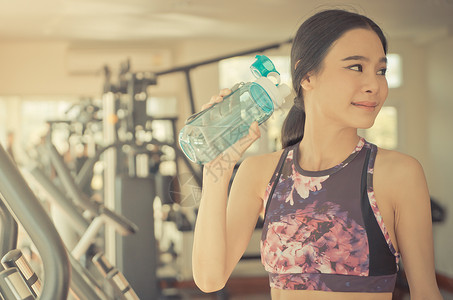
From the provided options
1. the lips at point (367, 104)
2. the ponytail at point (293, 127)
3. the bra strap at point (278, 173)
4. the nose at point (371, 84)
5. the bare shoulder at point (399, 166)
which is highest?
the nose at point (371, 84)

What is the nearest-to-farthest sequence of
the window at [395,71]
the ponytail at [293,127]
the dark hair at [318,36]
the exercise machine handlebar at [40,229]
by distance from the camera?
the exercise machine handlebar at [40,229], the dark hair at [318,36], the ponytail at [293,127], the window at [395,71]

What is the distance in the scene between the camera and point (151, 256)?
3.10 metres

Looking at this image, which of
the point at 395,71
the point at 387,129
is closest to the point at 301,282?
the point at 387,129

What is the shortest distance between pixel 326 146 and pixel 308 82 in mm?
132

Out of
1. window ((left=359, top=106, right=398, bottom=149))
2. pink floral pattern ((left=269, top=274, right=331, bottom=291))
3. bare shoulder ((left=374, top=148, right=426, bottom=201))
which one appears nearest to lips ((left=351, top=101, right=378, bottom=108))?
bare shoulder ((left=374, top=148, right=426, bottom=201))

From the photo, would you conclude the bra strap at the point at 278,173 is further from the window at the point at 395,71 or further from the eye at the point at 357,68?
the window at the point at 395,71

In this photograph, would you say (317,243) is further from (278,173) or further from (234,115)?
(234,115)

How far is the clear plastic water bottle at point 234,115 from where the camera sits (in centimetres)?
98

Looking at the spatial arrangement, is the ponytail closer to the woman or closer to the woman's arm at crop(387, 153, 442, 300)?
the woman

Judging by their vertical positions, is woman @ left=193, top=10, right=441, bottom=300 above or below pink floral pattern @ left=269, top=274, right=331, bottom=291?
above

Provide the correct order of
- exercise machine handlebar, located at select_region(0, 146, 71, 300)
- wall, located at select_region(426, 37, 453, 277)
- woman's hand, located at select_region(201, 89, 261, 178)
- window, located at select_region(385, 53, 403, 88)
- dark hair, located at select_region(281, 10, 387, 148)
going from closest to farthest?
1. exercise machine handlebar, located at select_region(0, 146, 71, 300)
2. woman's hand, located at select_region(201, 89, 261, 178)
3. dark hair, located at select_region(281, 10, 387, 148)
4. wall, located at select_region(426, 37, 453, 277)
5. window, located at select_region(385, 53, 403, 88)

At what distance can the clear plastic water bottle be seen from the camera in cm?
98

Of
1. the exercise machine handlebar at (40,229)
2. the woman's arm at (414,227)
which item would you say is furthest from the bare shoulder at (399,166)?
the exercise machine handlebar at (40,229)

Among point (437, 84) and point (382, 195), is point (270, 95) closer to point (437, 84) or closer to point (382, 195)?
point (382, 195)
